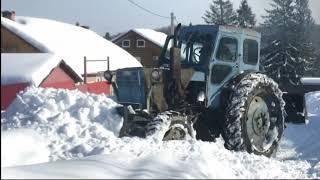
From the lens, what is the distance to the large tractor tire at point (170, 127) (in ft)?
27.6

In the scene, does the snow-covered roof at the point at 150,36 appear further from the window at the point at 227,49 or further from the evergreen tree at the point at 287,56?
the window at the point at 227,49

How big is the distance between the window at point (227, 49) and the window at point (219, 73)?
0.16 m

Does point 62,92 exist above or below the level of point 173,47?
below

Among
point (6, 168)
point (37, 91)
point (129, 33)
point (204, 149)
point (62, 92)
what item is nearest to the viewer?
point (6, 168)

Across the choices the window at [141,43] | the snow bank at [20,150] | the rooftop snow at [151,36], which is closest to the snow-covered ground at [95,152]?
the snow bank at [20,150]

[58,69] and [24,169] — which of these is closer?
[24,169]

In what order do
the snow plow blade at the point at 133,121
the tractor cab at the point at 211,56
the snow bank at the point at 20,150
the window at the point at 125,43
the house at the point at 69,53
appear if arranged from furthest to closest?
the window at the point at 125,43 → the house at the point at 69,53 → the tractor cab at the point at 211,56 → the snow plow blade at the point at 133,121 → the snow bank at the point at 20,150

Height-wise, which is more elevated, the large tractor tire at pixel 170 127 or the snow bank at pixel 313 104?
the large tractor tire at pixel 170 127

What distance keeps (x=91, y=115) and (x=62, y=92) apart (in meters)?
1.59

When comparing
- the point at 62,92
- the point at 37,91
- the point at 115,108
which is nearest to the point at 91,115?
the point at 115,108

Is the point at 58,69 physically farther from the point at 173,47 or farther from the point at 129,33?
the point at 129,33

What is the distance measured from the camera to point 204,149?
736 cm

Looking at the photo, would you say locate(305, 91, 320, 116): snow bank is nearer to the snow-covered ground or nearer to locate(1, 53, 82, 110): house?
the snow-covered ground

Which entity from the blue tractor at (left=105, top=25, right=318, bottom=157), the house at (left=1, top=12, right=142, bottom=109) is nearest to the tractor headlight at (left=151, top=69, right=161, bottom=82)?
the blue tractor at (left=105, top=25, right=318, bottom=157)
